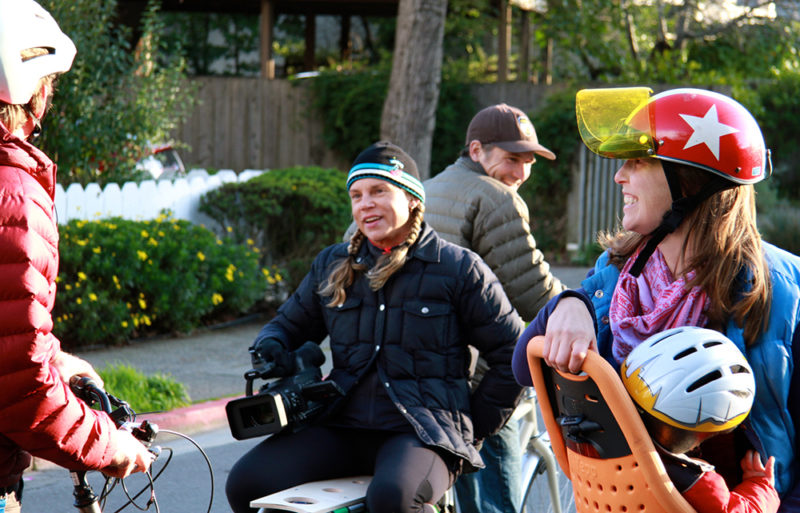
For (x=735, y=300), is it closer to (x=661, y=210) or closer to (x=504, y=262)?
(x=661, y=210)

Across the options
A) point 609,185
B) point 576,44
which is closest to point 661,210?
point 609,185

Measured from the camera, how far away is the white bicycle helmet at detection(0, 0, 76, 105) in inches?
90.6

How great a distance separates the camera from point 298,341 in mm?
Answer: 3729

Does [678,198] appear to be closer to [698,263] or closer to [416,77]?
→ [698,263]

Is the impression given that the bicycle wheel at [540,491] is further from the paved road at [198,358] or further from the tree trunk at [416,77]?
the tree trunk at [416,77]

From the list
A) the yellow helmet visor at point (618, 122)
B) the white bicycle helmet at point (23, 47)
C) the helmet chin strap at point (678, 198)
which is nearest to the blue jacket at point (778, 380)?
the helmet chin strap at point (678, 198)

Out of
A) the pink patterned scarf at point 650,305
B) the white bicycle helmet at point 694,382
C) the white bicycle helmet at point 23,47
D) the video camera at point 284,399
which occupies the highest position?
the white bicycle helmet at point 23,47

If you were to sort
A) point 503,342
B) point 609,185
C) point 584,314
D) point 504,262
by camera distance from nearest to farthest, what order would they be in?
point 584,314
point 503,342
point 504,262
point 609,185

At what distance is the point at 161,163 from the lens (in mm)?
14867

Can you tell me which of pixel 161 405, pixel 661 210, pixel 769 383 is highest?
pixel 661 210

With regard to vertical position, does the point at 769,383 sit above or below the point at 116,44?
below

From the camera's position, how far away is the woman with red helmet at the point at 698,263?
2221mm

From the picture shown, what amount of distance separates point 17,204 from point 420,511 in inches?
63.8

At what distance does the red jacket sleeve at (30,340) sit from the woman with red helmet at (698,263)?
117 cm
